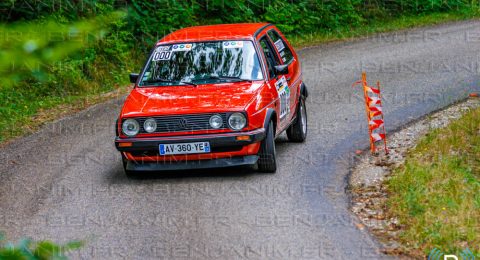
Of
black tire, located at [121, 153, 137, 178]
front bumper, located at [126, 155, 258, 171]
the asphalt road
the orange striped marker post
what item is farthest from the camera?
the orange striped marker post

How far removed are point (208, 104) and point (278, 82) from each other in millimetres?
1411

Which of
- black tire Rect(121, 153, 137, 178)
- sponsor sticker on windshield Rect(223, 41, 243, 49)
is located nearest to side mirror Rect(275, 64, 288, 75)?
sponsor sticker on windshield Rect(223, 41, 243, 49)

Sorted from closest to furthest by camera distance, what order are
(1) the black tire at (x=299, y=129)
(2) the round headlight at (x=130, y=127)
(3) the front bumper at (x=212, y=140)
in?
(3) the front bumper at (x=212, y=140) → (2) the round headlight at (x=130, y=127) → (1) the black tire at (x=299, y=129)

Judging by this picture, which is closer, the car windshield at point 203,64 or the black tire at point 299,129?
the car windshield at point 203,64

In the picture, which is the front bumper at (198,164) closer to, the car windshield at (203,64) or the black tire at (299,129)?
the car windshield at (203,64)

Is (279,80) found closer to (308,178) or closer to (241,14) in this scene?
(308,178)

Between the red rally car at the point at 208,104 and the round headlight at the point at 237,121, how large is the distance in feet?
0.04

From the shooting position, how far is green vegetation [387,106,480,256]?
21.4 ft

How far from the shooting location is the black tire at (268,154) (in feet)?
29.5

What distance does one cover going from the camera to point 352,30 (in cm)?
2333

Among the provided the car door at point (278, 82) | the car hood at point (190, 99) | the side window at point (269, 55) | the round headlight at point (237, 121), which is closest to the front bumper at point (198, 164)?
the round headlight at point (237, 121)

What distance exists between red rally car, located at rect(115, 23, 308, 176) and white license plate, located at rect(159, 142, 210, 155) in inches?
0.4

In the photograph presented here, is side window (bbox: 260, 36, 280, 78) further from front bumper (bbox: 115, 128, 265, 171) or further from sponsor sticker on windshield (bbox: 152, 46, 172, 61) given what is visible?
front bumper (bbox: 115, 128, 265, 171)

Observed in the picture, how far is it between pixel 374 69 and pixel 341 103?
346cm
